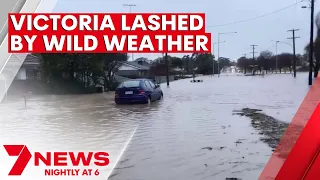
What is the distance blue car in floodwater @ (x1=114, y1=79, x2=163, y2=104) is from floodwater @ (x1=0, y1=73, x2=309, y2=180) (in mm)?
42

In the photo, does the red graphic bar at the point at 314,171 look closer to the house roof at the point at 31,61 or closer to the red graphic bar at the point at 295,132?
the red graphic bar at the point at 295,132

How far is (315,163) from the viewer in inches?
57.3

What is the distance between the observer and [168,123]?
197 centimetres

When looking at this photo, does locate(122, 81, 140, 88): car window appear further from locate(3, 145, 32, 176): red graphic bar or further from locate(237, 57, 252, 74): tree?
locate(3, 145, 32, 176): red graphic bar

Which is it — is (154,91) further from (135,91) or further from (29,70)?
(29,70)

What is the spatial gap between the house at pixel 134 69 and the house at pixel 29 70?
0.38m

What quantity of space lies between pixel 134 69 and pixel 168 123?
47 centimetres

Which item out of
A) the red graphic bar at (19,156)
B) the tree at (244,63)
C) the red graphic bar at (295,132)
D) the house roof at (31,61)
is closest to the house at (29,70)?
the house roof at (31,61)

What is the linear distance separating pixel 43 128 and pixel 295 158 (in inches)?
50.2

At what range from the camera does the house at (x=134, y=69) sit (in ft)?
5.24

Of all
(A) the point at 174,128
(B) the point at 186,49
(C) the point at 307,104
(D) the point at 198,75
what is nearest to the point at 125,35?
(B) the point at 186,49

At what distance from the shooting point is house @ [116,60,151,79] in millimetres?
1598

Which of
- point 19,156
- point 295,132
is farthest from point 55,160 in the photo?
point 295,132

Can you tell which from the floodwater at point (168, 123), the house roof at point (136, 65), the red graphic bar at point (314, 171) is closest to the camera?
the red graphic bar at point (314, 171)
